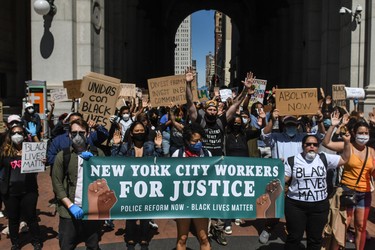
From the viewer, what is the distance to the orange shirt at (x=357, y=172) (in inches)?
202

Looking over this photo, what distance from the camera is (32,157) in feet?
18.0

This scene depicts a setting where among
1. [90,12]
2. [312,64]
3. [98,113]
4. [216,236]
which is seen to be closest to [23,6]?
[90,12]

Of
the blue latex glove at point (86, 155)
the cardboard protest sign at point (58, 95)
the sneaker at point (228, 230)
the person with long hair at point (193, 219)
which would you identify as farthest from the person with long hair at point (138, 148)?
the cardboard protest sign at point (58, 95)

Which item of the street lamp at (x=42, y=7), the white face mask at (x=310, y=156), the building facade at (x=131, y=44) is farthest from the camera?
the building facade at (x=131, y=44)

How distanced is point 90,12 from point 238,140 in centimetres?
978

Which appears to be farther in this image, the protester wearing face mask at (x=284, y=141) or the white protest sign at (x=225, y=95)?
the white protest sign at (x=225, y=95)

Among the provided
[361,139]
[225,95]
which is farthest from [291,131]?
[225,95]

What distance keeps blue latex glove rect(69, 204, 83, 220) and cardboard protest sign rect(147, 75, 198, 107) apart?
476 centimetres

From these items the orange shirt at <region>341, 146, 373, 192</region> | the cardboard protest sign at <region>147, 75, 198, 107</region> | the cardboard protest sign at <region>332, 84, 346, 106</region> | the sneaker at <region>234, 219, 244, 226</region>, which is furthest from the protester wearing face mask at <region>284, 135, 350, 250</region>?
the cardboard protest sign at <region>332, 84, 346, 106</region>

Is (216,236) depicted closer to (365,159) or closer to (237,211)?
(237,211)

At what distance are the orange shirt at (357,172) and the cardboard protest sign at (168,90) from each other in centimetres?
440

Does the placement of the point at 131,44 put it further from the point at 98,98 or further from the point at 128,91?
the point at 98,98

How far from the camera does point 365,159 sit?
16.9ft

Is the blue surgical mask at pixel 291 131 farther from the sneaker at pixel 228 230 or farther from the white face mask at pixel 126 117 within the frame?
the white face mask at pixel 126 117
